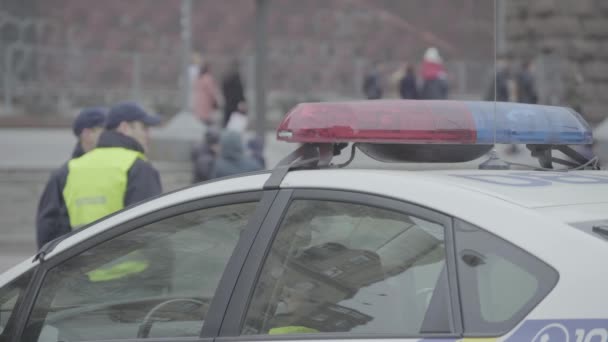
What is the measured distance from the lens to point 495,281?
2314mm

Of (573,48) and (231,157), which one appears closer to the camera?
(231,157)

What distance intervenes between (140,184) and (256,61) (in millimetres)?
8490

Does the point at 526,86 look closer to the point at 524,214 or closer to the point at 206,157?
the point at 206,157

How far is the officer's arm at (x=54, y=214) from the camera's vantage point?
5.22 m

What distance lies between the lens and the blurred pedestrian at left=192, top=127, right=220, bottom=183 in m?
9.49

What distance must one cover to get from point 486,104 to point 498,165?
19 centimetres

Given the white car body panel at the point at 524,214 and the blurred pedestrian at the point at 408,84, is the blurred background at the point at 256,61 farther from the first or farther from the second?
the white car body panel at the point at 524,214

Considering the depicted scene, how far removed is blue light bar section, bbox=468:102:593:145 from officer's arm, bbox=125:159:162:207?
7.12ft

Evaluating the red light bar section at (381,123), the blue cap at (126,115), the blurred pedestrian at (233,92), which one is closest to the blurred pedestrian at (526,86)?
the blurred pedestrian at (233,92)

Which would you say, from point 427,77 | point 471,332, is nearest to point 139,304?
point 471,332

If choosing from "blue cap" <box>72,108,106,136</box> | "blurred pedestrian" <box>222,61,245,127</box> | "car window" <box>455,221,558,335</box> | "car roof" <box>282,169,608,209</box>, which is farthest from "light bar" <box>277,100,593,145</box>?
"blurred pedestrian" <box>222,61,245,127</box>

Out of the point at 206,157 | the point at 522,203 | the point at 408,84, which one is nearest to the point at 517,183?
the point at 522,203

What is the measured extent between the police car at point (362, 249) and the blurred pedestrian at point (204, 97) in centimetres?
1344

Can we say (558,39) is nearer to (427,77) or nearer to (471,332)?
(427,77)
